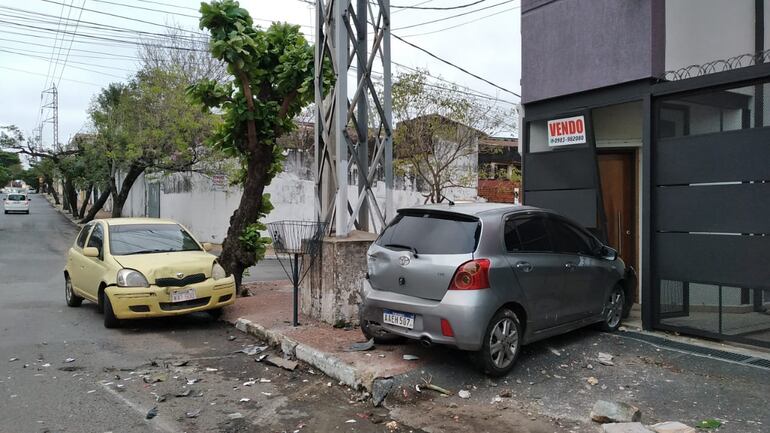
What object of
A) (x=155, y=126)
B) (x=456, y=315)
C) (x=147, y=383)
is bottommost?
(x=147, y=383)

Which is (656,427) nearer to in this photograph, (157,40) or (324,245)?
(324,245)

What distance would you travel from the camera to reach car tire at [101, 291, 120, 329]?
776 centimetres

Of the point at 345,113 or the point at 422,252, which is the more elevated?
the point at 345,113

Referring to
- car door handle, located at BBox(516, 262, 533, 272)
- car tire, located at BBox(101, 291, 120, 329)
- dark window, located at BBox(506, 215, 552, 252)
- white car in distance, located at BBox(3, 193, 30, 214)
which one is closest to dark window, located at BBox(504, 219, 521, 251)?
dark window, located at BBox(506, 215, 552, 252)

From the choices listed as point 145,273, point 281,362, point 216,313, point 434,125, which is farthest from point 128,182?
point 281,362

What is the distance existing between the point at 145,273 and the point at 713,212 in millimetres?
7198

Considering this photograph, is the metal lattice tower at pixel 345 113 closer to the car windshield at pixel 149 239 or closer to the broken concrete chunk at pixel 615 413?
the car windshield at pixel 149 239

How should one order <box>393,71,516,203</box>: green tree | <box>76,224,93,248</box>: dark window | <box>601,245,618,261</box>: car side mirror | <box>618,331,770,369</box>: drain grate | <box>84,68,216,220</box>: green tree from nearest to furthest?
<box>618,331,770,369</box>: drain grate
<box>601,245,618,261</box>: car side mirror
<box>76,224,93,248</box>: dark window
<box>393,71,516,203</box>: green tree
<box>84,68,216,220</box>: green tree

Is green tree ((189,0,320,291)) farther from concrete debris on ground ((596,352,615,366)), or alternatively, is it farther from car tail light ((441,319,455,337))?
concrete debris on ground ((596,352,615,366))

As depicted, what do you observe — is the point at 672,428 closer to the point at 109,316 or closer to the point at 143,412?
the point at 143,412

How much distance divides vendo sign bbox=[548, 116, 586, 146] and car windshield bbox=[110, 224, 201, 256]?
19.1 feet

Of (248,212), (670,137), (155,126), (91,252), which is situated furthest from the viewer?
(155,126)

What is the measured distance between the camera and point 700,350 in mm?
6180

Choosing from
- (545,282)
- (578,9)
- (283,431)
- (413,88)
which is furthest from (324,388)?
(413,88)
